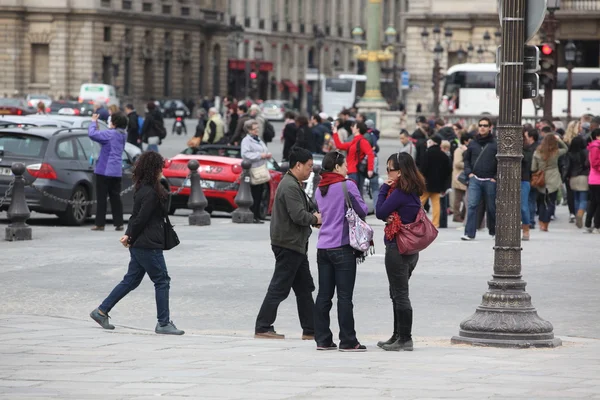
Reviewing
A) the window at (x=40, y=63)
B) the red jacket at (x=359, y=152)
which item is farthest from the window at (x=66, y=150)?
the window at (x=40, y=63)

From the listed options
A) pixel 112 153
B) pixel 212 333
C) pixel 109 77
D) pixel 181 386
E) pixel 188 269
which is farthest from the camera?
pixel 109 77

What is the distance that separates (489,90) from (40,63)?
31459 mm

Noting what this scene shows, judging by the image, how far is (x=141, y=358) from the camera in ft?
33.3

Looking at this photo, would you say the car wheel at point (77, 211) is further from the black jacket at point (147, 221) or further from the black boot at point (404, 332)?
the black boot at point (404, 332)

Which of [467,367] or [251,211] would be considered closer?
[467,367]

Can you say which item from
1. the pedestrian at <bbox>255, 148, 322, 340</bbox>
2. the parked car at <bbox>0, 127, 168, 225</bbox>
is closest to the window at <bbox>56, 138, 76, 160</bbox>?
the parked car at <bbox>0, 127, 168, 225</bbox>

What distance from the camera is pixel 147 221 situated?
11766 mm

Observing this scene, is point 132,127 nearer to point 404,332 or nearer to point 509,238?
point 509,238

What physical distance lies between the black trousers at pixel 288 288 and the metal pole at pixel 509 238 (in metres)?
1.23

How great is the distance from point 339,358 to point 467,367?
100 centimetres

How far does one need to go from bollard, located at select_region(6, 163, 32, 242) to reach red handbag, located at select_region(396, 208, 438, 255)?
9.46 m

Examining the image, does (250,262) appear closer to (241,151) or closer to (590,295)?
(590,295)

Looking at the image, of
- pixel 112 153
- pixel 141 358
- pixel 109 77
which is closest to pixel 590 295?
pixel 141 358

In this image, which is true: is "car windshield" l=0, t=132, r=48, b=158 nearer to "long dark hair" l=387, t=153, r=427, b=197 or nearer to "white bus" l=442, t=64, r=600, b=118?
"long dark hair" l=387, t=153, r=427, b=197
